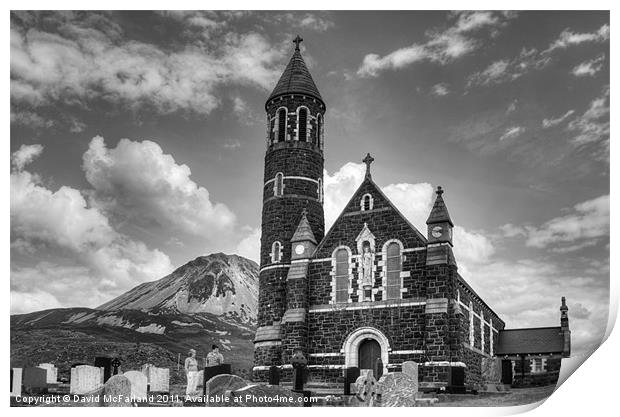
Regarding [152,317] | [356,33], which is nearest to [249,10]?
[356,33]

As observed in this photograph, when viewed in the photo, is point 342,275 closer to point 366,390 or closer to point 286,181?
point 286,181

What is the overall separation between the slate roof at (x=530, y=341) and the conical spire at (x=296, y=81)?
18.6m

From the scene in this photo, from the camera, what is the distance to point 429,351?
2936 cm

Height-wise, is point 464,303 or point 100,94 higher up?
point 100,94

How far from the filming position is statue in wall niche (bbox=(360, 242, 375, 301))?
104 ft

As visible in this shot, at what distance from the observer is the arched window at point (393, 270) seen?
31281 millimetres

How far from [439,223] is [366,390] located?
8854 mm

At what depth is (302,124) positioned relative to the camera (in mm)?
37719

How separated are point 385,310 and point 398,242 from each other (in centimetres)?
299

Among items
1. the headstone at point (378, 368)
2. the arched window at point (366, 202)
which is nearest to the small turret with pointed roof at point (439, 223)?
the arched window at point (366, 202)

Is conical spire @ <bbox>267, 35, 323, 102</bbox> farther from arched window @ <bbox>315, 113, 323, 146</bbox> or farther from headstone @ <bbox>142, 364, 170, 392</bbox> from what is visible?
headstone @ <bbox>142, 364, 170, 392</bbox>

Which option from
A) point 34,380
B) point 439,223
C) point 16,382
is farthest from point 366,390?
point 34,380

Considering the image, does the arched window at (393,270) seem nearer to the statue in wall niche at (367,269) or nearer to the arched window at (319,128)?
the statue in wall niche at (367,269)
